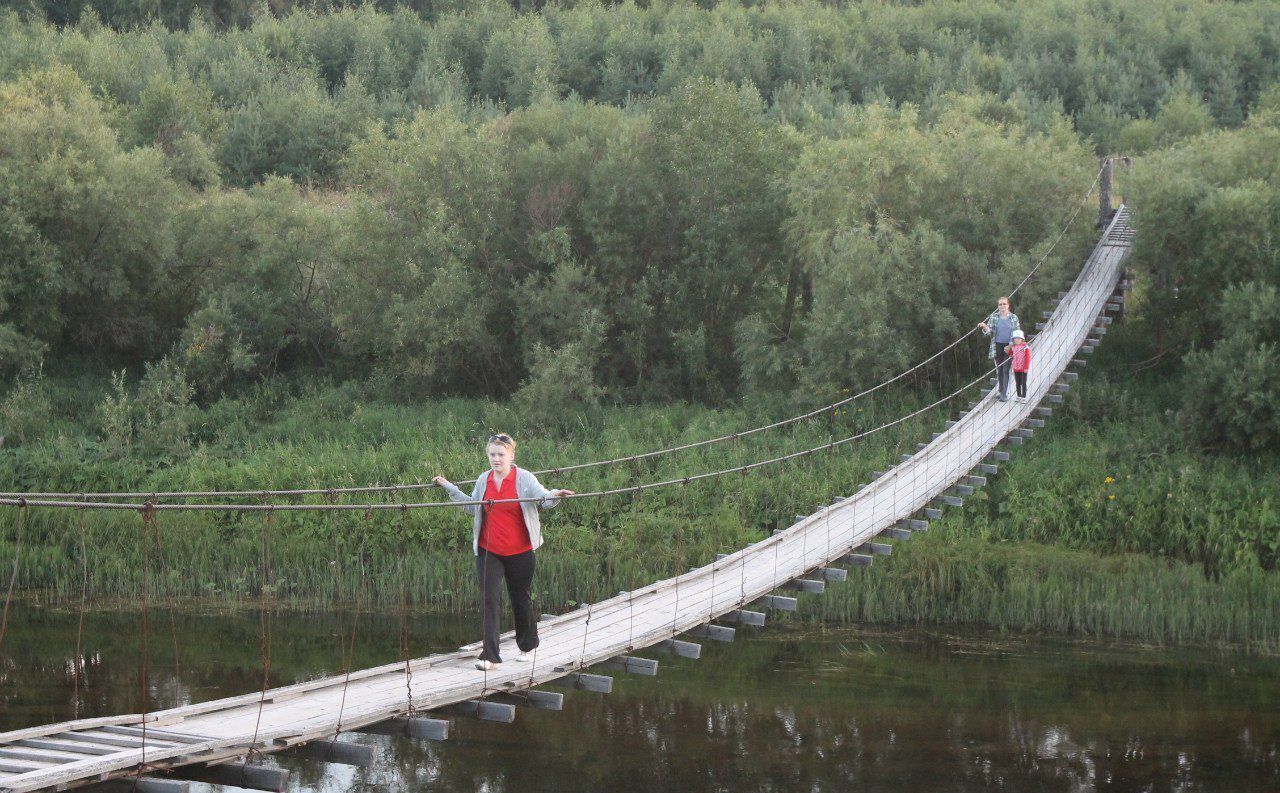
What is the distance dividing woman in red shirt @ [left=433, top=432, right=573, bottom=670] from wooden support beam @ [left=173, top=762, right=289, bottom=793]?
1.46m

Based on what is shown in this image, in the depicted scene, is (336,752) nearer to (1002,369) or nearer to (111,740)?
(111,740)

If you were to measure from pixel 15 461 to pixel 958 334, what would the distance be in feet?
38.1

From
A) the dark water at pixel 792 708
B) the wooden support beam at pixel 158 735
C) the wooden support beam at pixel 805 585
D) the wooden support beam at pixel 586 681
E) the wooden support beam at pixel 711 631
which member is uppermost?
the wooden support beam at pixel 805 585

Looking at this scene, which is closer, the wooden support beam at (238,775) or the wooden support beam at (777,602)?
the wooden support beam at (238,775)

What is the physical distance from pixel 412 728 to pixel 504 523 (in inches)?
45.3

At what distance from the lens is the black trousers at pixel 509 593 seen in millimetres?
7840

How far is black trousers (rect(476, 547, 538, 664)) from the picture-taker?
309 inches

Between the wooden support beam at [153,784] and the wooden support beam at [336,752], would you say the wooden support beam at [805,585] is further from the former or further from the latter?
the wooden support beam at [153,784]

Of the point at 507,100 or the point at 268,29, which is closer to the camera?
the point at 507,100

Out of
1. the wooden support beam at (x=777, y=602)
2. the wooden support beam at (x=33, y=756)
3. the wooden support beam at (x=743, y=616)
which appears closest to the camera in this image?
the wooden support beam at (x=33, y=756)

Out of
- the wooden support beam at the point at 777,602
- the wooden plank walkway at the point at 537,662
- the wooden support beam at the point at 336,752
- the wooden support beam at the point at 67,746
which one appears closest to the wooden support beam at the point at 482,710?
the wooden plank walkway at the point at 537,662

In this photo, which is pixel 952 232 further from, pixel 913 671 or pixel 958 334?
pixel 913 671

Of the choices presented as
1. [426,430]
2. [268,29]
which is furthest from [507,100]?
[426,430]

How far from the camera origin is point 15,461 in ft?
60.7
